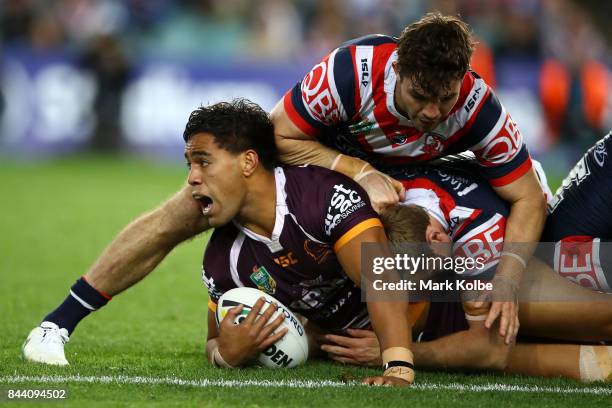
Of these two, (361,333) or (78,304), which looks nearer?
(361,333)

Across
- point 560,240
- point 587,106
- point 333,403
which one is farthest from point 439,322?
point 587,106

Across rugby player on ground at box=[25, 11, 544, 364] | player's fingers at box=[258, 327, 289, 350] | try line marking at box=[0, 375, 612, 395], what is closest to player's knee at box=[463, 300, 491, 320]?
rugby player on ground at box=[25, 11, 544, 364]

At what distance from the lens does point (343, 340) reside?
5.62 m

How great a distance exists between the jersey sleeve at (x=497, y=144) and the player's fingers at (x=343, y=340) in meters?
1.15

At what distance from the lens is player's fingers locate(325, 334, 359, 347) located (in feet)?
18.4

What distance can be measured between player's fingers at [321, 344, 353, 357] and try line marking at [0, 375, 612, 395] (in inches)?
20.4

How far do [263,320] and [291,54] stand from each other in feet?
45.7

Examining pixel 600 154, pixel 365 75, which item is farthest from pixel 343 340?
pixel 600 154

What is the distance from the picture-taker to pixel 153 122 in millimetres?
17156

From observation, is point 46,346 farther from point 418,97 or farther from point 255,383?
point 418,97

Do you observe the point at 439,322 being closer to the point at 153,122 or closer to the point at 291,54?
the point at 153,122

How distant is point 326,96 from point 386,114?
331 mm

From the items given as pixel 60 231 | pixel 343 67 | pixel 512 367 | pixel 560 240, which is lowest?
Answer: pixel 60 231

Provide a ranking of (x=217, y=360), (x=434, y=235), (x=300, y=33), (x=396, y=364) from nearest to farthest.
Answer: (x=396, y=364), (x=217, y=360), (x=434, y=235), (x=300, y=33)
